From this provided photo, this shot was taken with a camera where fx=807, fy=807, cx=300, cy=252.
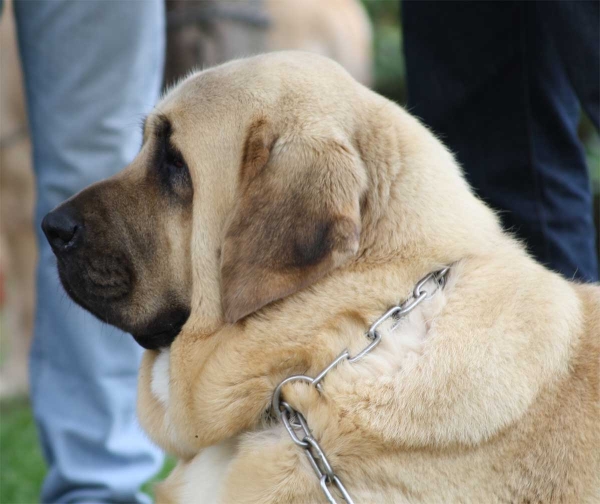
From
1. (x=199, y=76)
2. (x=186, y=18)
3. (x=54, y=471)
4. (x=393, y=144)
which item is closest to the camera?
(x=393, y=144)

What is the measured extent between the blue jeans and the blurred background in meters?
0.95

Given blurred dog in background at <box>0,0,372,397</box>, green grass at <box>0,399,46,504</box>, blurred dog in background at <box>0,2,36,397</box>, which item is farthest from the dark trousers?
blurred dog in background at <box>0,2,36,397</box>

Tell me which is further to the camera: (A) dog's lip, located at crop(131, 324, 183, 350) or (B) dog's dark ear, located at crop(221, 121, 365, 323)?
(A) dog's lip, located at crop(131, 324, 183, 350)

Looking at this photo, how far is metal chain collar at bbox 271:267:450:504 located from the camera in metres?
2.03

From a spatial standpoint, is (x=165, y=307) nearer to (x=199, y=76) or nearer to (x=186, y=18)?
(x=199, y=76)

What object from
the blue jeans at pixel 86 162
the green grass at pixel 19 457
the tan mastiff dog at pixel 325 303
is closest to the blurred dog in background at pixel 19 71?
the green grass at pixel 19 457

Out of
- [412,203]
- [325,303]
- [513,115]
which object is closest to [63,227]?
[325,303]

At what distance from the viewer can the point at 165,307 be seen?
2.43 meters

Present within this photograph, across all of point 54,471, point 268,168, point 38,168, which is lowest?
point 54,471

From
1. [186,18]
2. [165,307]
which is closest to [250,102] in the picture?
[165,307]

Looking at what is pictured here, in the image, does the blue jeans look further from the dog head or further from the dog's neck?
the dog's neck

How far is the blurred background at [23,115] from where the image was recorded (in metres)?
4.76

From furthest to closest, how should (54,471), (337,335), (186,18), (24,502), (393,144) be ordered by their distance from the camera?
1. (186,18)
2. (24,502)
3. (54,471)
4. (393,144)
5. (337,335)

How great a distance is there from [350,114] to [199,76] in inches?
20.8
